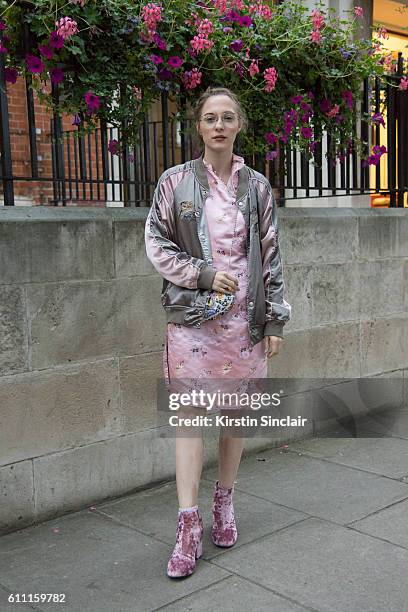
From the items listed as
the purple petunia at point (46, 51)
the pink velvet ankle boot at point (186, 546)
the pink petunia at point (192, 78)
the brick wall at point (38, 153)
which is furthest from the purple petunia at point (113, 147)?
the pink velvet ankle boot at point (186, 546)

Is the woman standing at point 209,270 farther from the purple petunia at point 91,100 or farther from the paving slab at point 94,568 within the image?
the purple petunia at point 91,100

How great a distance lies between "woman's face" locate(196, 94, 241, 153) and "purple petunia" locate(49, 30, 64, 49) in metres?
0.97

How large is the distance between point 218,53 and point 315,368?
2.25 meters

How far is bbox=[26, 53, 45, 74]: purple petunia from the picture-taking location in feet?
11.8

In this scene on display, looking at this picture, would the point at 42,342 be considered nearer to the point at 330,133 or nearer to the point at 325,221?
the point at 325,221

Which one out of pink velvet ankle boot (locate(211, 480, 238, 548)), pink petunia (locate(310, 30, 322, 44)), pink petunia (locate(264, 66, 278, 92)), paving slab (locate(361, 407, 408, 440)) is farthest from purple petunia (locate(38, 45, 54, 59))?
paving slab (locate(361, 407, 408, 440))

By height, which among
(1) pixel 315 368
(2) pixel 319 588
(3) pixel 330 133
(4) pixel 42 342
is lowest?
(2) pixel 319 588

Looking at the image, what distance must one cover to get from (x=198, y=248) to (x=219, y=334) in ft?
1.26

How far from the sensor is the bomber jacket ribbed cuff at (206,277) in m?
2.95

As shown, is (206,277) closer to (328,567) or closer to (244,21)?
(328,567)

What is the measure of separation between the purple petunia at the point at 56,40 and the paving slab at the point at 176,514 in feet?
8.05

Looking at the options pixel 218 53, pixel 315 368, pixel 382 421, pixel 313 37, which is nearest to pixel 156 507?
pixel 315 368

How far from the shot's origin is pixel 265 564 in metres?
3.12

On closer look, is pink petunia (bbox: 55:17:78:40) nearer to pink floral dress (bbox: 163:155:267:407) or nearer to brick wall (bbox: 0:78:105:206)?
brick wall (bbox: 0:78:105:206)
